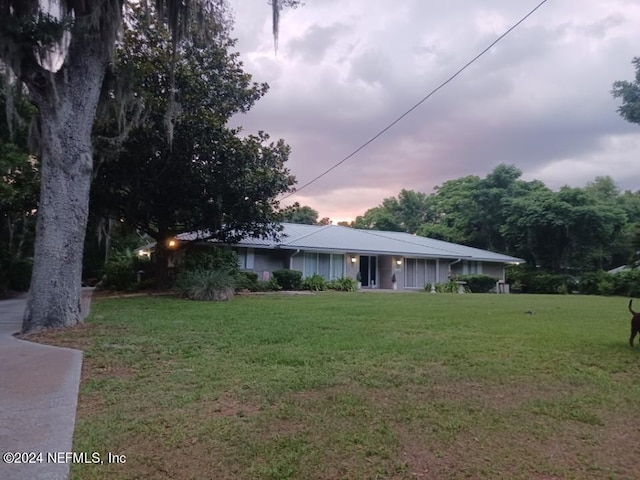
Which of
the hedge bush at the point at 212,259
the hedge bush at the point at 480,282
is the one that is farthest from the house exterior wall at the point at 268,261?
the hedge bush at the point at 480,282

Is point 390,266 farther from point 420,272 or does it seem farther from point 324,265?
point 324,265

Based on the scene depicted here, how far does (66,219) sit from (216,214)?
8890 millimetres

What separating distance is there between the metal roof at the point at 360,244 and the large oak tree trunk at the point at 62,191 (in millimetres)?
12882

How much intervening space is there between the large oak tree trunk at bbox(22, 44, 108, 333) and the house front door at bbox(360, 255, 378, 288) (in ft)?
61.3

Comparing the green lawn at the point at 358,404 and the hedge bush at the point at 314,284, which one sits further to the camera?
the hedge bush at the point at 314,284

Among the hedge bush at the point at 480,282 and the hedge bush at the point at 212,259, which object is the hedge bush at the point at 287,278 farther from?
the hedge bush at the point at 480,282

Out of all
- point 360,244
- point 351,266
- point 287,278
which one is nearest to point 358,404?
point 287,278

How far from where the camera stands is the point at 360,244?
2527 centimetres

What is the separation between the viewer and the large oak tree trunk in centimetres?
819

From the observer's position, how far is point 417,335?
25.2ft

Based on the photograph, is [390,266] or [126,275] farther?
[390,266]

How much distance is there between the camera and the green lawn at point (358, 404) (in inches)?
115

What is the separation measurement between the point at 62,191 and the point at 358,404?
7.18 metres

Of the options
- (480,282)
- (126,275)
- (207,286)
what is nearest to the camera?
(207,286)
